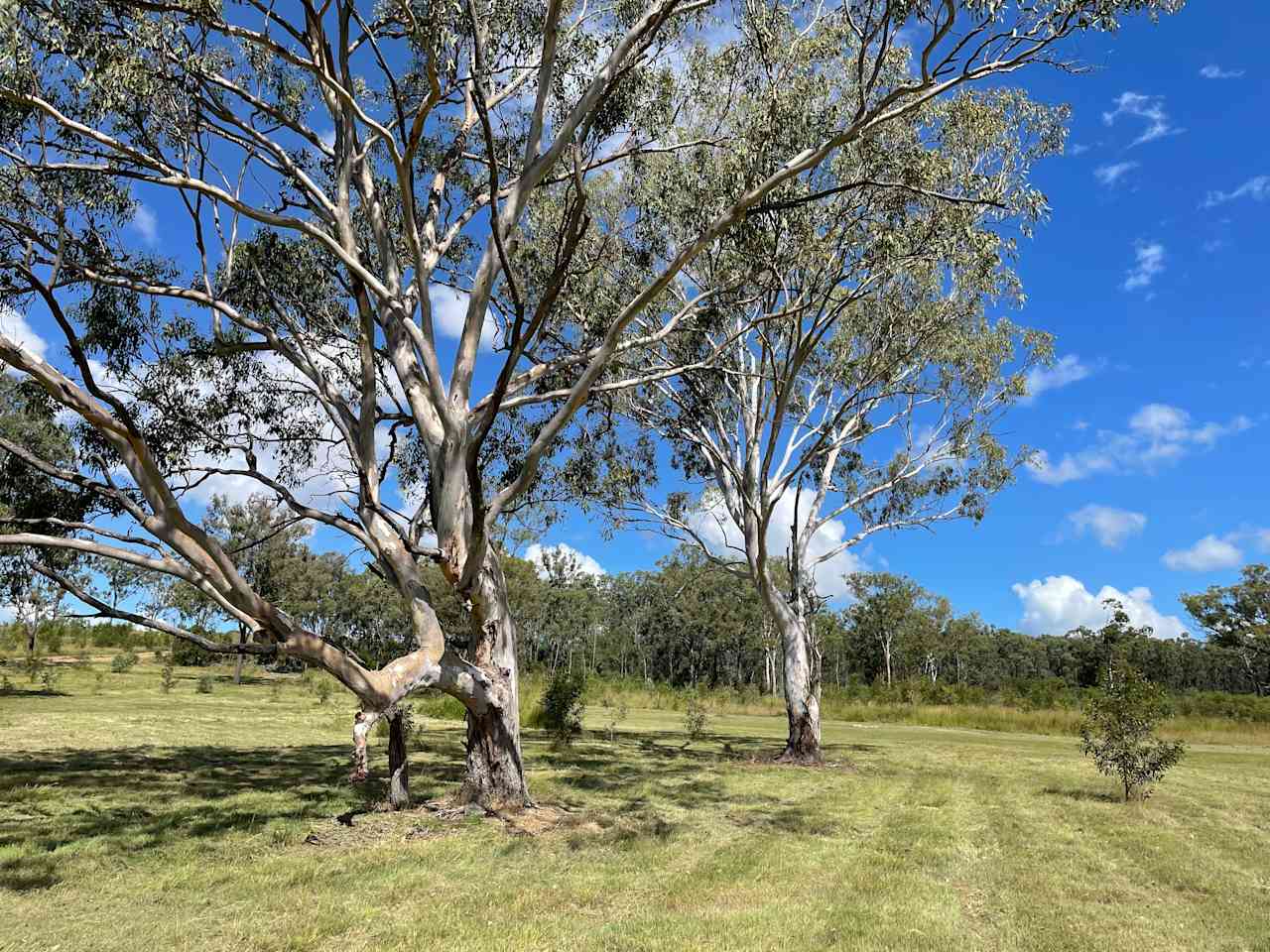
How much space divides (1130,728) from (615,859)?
23.5ft

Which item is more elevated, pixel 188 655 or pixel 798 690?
pixel 188 655

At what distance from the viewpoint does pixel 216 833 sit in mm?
7594

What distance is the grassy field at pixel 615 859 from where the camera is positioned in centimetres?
516

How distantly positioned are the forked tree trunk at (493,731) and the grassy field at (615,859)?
Answer: 1.68ft

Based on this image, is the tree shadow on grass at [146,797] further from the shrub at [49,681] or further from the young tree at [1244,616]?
the young tree at [1244,616]

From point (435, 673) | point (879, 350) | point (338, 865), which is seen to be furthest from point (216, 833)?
point (879, 350)

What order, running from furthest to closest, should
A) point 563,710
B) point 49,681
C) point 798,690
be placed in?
point 49,681
point 563,710
point 798,690

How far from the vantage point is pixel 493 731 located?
893 centimetres

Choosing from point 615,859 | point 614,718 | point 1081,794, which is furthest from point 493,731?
point 614,718

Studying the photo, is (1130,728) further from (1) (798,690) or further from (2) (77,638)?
(2) (77,638)

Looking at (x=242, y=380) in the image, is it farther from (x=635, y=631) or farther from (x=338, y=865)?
(x=635, y=631)

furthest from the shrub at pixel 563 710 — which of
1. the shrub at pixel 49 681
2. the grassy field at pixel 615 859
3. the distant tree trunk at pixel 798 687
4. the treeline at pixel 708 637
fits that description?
the treeline at pixel 708 637

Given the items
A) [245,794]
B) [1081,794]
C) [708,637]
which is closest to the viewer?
[245,794]

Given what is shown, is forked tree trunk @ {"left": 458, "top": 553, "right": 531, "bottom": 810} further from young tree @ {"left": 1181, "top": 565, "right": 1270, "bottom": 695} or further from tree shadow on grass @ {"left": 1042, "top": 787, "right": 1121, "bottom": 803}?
young tree @ {"left": 1181, "top": 565, "right": 1270, "bottom": 695}
